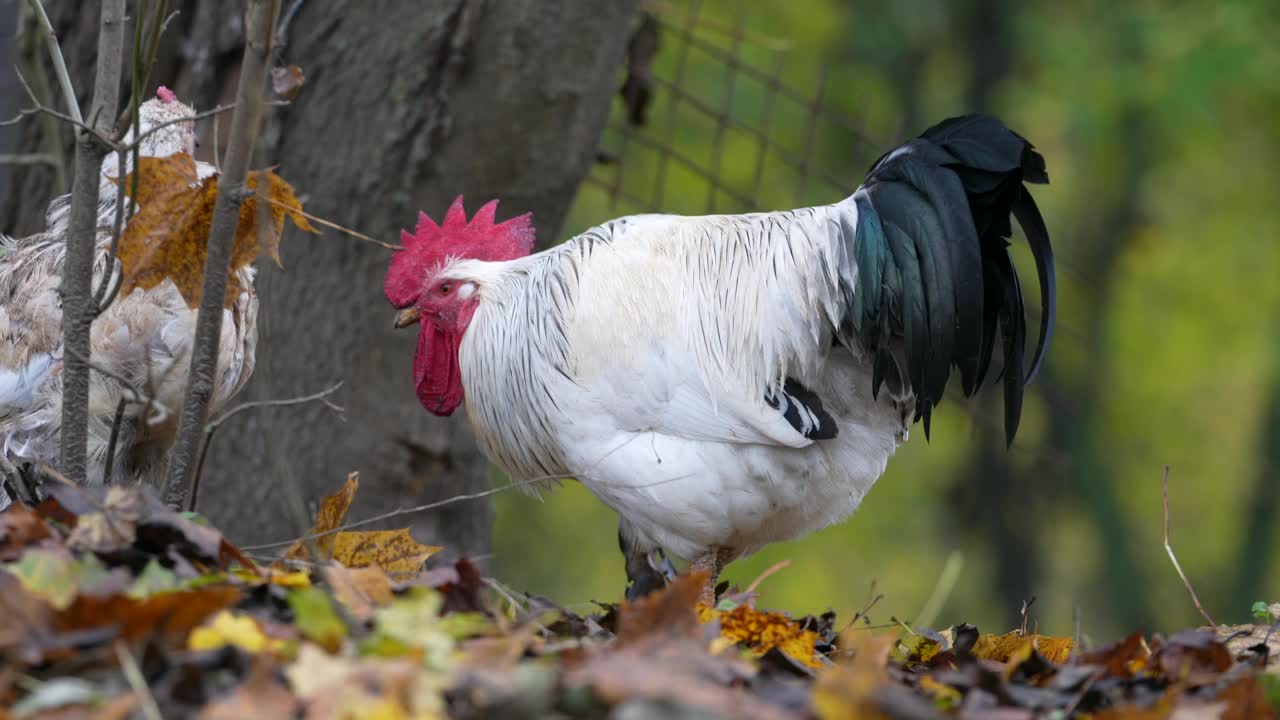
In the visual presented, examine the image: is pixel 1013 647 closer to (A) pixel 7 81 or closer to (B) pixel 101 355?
(B) pixel 101 355

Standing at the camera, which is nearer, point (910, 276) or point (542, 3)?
point (910, 276)

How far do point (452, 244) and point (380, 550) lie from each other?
4.97 feet

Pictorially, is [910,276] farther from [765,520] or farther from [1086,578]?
[1086,578]

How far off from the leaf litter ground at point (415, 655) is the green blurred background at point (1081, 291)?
9.64 metres

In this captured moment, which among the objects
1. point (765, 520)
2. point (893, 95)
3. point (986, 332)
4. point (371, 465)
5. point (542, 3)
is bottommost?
point (371, 465)

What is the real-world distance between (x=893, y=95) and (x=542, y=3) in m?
11.1

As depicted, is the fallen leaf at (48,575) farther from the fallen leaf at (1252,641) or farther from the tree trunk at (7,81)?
the tree trunk at (7,81)

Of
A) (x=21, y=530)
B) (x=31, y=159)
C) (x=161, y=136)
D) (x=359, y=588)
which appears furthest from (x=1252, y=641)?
(x=31, y=159)

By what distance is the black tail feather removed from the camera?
3.96m

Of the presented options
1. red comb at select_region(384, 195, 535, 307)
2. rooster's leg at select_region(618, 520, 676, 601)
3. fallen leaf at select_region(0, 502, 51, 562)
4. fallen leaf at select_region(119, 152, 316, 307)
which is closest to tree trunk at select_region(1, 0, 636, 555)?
red comb at select_region(384, 195, 535, 307)

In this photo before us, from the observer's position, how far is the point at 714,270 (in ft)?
14.0

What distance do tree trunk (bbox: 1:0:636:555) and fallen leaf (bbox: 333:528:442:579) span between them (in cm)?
162

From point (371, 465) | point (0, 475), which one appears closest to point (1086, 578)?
point (371, 465)

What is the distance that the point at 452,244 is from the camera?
4641 millimetres
